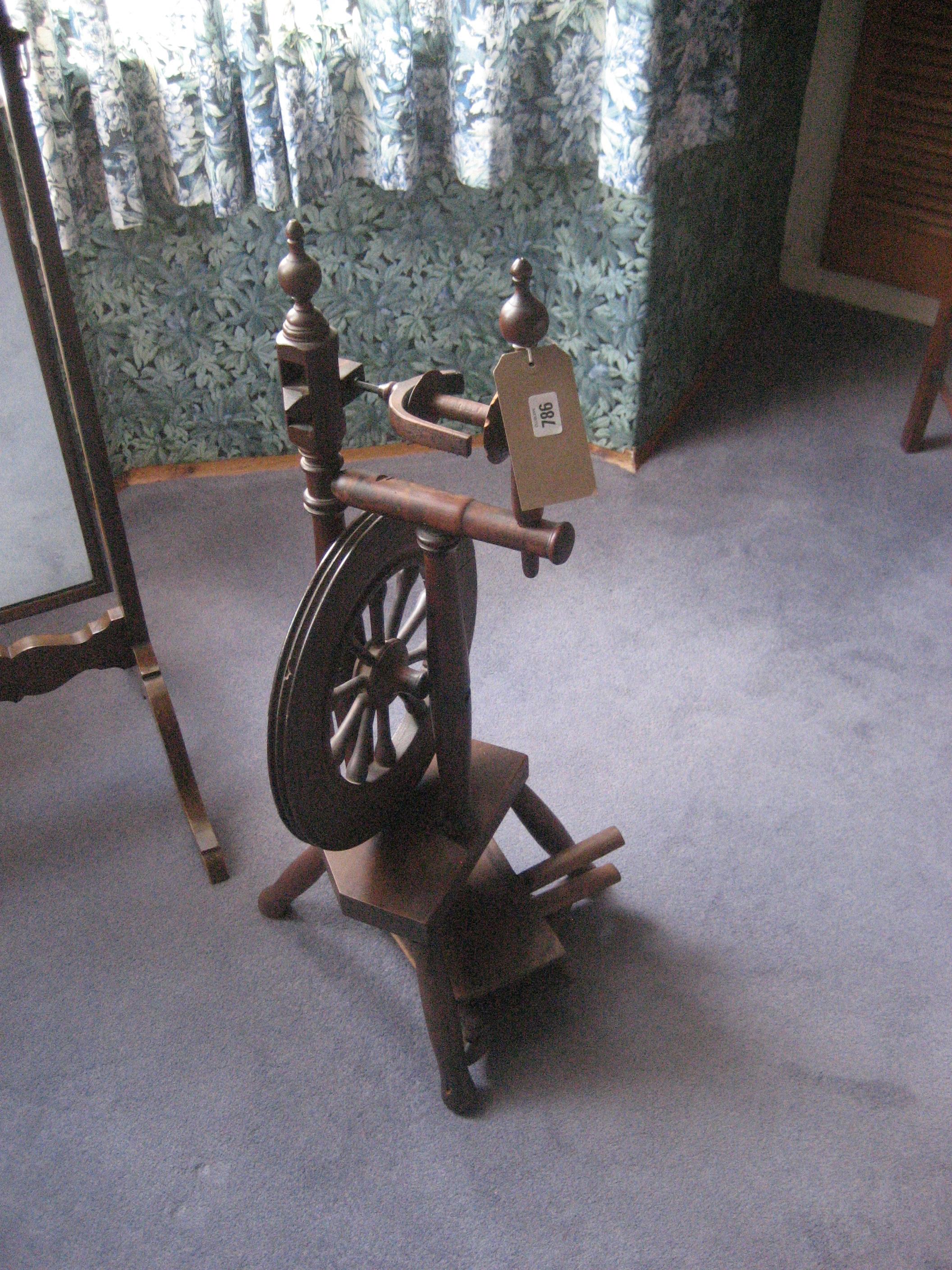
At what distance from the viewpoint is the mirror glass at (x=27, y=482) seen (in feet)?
4.90

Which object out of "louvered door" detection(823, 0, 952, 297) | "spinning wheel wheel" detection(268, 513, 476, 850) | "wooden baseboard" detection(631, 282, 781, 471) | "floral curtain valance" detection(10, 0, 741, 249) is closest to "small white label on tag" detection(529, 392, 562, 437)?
"spinning wheel wheel" detection(268, 513, 476, 850)

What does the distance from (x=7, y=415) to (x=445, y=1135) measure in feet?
3.59

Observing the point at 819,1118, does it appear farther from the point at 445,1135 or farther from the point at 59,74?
the point at 59,74

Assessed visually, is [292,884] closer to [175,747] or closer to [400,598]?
[175,747]

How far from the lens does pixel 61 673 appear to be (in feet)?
5.60

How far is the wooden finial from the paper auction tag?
240 mm

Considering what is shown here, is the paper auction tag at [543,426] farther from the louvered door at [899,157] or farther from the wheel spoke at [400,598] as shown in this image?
the louvered door at [899,157]

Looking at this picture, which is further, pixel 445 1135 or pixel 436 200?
pixel 436 200

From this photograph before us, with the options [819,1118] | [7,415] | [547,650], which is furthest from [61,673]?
[819,1118]

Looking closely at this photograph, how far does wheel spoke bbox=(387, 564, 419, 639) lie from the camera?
4.32 ft

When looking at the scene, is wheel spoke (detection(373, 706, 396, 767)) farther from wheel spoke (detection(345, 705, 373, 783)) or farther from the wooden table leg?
the wooden table leg

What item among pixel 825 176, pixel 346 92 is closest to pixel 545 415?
pixel 346 92

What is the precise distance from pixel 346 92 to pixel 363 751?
4.51ft

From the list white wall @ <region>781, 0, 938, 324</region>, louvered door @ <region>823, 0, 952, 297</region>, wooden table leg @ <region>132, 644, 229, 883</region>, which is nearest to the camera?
wooden table leg @ <region>132, 644, 229, 883</region>
